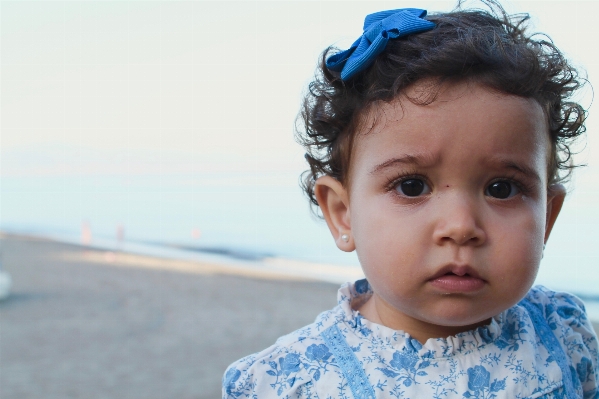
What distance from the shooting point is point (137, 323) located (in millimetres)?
7957

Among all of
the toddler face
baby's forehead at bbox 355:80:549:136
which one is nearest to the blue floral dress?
the toddler face

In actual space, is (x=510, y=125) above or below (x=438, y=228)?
above

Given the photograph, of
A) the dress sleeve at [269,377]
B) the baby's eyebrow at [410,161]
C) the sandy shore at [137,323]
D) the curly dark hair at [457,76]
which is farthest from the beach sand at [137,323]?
the baby's eyebrow at [410,161]

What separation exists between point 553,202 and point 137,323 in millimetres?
7006

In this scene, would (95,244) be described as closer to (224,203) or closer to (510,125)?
(224,203)

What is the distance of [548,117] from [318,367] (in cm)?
82

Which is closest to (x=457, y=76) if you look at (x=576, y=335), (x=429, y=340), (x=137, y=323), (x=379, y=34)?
(x=379, y=34)

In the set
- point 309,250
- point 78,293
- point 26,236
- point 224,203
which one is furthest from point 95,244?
point 224,203

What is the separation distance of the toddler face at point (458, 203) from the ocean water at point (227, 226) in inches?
28.4

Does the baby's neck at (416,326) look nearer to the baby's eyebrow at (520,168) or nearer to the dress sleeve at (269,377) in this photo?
the dress sleeve at (269,377)

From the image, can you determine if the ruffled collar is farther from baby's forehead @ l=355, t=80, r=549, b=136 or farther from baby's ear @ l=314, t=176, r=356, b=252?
baby's forehead @ l=355, t=80, r=549, b=136

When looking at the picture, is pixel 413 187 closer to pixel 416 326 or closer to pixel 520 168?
pixel 520 168

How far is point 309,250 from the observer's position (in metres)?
15.3

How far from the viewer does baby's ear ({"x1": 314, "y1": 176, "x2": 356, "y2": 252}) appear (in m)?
1.68
